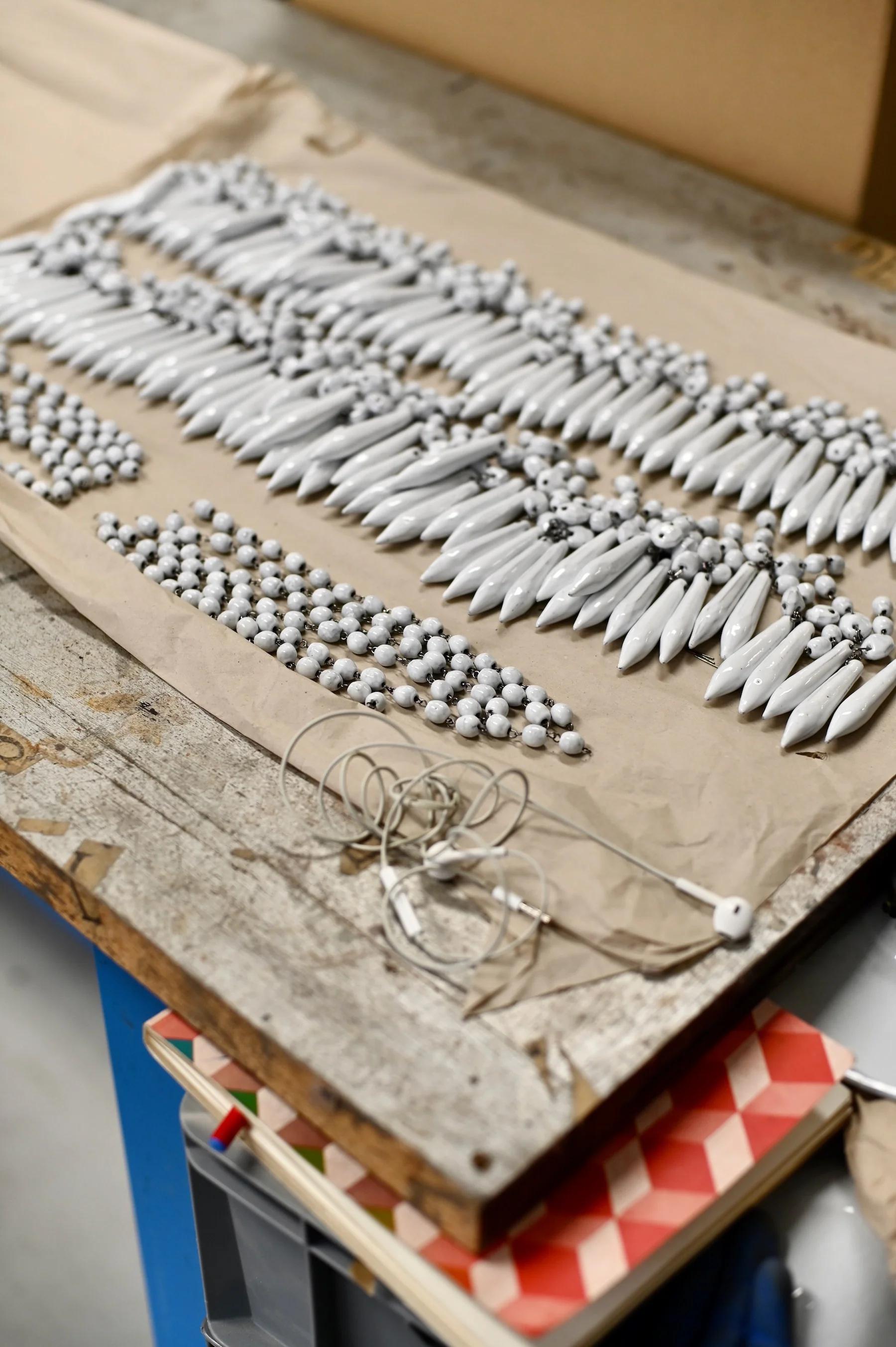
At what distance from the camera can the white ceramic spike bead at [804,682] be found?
3.17 ft

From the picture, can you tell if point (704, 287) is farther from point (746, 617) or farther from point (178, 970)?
point (178, 970)

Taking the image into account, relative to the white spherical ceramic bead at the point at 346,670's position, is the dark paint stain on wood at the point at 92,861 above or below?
below

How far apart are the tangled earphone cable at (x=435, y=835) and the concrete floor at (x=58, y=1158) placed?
587 millimetres

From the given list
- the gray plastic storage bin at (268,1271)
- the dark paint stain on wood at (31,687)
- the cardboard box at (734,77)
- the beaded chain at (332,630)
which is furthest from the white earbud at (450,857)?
the cardboard box at (734,77)

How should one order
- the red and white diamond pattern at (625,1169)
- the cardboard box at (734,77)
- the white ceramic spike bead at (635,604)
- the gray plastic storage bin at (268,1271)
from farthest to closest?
the cardboard box at (734,77) < the white ceramic spike bead at (635,604) < the gray plastic storage bin at (268,1271) < the red and white diamond pattern at (625,1169)

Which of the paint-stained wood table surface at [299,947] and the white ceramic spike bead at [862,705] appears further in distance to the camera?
the white ceramic spike bead at [862,705]

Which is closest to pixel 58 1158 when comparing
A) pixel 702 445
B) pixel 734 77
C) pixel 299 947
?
pixel 299 947

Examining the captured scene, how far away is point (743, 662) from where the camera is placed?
99 cm

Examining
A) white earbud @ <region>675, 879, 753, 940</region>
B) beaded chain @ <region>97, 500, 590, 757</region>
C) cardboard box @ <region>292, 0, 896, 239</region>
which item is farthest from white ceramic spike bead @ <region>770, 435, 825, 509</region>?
cardboard box @ <region>292, 0, 896, 239</region>

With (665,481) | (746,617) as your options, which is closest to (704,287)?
(665,481)

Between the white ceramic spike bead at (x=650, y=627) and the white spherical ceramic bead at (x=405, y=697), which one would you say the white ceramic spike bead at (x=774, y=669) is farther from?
the white spherical ceramic bead at (x=405, y=697)

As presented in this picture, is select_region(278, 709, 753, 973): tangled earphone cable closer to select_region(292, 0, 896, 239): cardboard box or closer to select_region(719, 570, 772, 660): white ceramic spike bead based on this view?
select_region(719, 570, 772, 660): white ceramic spike bead

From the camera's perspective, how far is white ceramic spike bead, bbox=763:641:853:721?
0.96 meters

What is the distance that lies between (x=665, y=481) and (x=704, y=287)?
1.13 feet
